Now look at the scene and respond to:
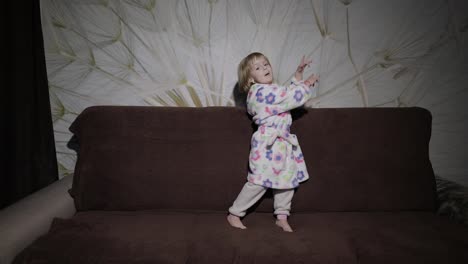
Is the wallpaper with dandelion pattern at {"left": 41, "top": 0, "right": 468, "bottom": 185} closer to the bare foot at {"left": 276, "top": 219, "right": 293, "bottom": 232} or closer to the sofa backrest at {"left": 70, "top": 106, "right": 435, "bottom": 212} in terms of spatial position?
the sofa backrest at {"left": 70, "top": 106, "right": 435, "bottom": 212}

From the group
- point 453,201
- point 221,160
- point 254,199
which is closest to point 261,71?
point 221,160

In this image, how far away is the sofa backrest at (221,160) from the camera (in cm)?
146

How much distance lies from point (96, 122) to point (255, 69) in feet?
2.76

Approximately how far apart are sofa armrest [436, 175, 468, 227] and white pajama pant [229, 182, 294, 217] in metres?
0.77

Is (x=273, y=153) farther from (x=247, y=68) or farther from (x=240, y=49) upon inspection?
(x=240, y=49)

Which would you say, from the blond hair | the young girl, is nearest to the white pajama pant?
the young girl

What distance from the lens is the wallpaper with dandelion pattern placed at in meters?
1.68

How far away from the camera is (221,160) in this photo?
1.48 metres

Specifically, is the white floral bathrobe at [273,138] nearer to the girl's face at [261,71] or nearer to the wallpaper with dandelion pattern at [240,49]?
the girl's face at [261,71]

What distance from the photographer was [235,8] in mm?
1670

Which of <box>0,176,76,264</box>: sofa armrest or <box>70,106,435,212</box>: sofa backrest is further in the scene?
<box>70,106,435,212</box>: sofa backrest

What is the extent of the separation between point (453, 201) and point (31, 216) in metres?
1.91

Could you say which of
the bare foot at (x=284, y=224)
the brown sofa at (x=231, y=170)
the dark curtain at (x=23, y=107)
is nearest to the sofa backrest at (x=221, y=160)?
the brown sofa at (x=231, y=170)

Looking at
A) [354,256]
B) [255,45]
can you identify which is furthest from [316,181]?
[255,45]
